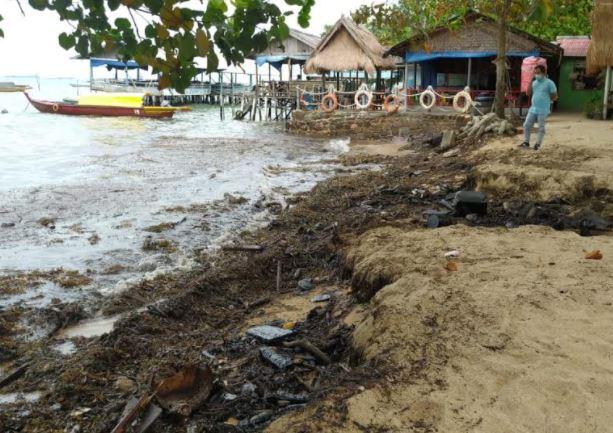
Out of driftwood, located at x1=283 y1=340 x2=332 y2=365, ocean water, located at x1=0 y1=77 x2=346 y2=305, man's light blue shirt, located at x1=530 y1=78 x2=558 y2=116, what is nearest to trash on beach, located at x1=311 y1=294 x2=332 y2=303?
driftwood, located at x1=283 y1=340 x2=332 y2=365

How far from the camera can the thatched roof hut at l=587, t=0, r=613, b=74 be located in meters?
14.3

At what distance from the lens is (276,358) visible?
11.9 feet

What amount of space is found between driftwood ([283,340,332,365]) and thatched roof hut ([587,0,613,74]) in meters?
14.1

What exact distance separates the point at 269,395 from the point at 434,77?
78.8ft

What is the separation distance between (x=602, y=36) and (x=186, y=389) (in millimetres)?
15697

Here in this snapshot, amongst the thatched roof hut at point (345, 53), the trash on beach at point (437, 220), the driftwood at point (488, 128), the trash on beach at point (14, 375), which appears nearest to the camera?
the trash on beach at point (14, 375)

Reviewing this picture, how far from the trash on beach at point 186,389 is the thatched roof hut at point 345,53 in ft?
73.9

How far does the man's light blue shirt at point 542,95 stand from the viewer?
971 cm

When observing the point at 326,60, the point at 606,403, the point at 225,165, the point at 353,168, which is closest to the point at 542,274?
the point at 606,403

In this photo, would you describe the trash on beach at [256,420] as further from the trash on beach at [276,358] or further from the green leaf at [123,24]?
the green leaf at [123,24]

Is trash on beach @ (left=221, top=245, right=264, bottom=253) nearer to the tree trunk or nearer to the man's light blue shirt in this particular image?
the man's light blue shirt

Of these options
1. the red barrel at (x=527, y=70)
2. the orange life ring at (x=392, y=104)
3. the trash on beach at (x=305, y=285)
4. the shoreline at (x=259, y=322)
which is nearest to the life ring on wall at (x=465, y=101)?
the red barrel at (x=527, y=70)

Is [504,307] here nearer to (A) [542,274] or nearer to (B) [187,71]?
(A) [542,274]

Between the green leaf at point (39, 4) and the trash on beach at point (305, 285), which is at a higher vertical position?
the green leaf at point (39, 4)
